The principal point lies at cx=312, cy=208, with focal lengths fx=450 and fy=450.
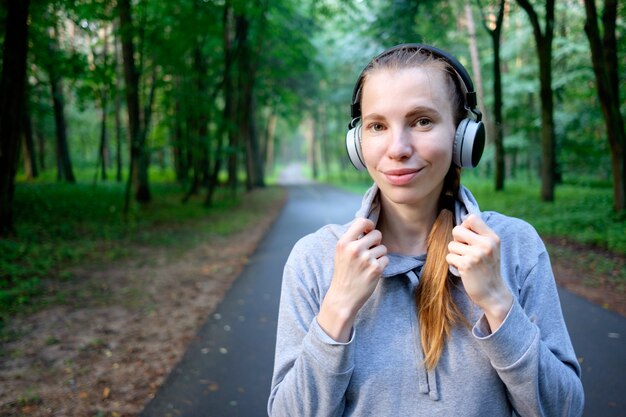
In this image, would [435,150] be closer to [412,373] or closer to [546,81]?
[412,373]

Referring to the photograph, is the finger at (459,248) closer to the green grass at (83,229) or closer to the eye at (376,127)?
the eye at (376,127)

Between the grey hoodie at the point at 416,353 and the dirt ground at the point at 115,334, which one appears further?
the dirt ground at the point at 115,334

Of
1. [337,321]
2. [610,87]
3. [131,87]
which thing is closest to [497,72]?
[610,87]

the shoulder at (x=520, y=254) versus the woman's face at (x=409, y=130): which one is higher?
the woman's face at (x=409, y=130)

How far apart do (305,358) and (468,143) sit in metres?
0.87

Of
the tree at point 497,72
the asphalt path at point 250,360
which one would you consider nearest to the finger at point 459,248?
the asphalt path at point 250,360

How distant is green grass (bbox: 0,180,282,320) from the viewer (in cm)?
722

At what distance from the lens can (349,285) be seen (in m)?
1.31

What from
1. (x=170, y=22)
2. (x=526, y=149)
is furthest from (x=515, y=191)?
(x=170, y=22)

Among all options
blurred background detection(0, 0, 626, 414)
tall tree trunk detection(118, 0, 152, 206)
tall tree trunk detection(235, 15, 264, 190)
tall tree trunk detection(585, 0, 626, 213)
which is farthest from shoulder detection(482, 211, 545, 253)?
tall tree trunk detection(235, 15, 264, 190)

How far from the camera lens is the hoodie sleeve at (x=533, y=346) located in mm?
1254

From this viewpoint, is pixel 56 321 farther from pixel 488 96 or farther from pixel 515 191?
pixel 488 96

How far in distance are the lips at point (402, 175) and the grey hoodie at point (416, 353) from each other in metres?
0.13

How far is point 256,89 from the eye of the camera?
27.0 m
